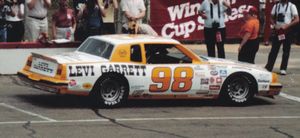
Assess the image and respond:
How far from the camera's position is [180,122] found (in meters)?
13.2

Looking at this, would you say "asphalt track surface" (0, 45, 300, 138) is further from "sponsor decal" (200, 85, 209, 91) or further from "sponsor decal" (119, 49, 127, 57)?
"sponsor decal" (119, 49, 127, 57)

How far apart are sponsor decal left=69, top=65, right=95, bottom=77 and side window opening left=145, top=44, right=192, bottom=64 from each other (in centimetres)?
112

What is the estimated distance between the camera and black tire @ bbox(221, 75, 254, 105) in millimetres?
15164

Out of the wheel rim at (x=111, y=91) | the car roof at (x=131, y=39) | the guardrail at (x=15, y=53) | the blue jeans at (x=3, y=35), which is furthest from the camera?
the blue jeans at (x=3, y=35)

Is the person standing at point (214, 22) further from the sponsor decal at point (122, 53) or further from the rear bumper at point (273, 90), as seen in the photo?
the sponsor decal at point (122, 53)

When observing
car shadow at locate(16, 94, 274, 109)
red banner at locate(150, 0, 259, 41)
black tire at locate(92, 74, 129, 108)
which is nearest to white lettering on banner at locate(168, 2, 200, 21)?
red banner at locate(150, 0, 259, 41)

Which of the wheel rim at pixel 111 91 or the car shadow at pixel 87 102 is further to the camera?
the car shadow at pixel 87 102

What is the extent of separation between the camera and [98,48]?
49.1ft

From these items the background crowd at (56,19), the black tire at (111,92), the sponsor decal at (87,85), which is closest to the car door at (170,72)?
the black tire at (111,92)

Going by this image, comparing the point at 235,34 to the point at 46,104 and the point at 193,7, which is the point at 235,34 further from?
the point at 46,104

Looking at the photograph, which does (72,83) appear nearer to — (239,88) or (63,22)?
(239,88)

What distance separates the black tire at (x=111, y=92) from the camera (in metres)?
14.2

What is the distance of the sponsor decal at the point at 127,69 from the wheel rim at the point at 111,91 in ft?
0.73

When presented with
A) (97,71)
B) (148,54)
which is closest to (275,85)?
(148,54)
